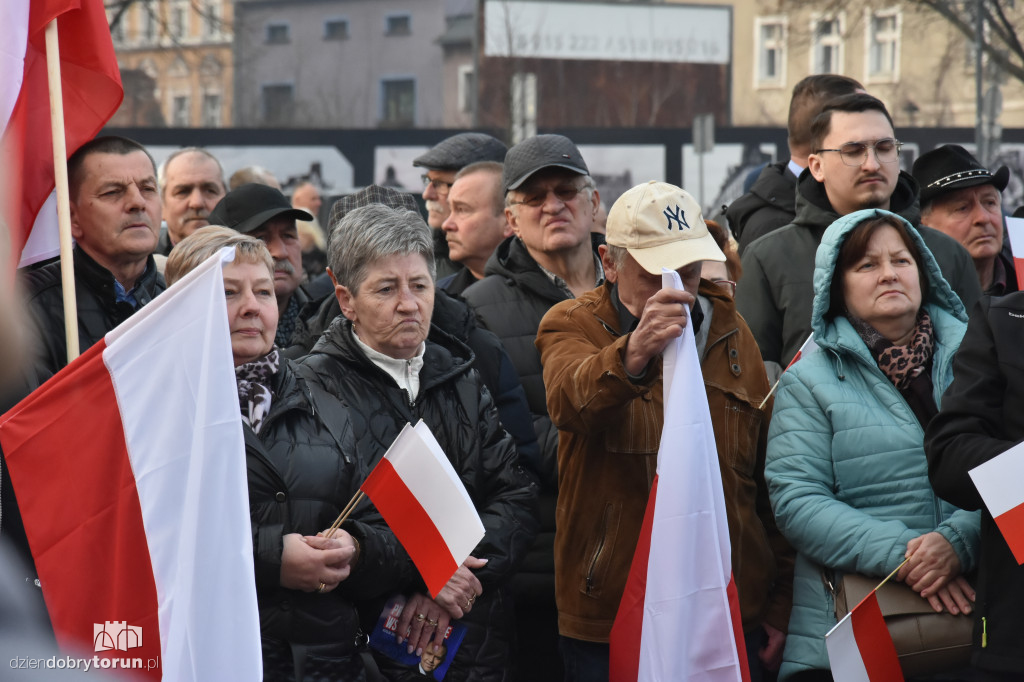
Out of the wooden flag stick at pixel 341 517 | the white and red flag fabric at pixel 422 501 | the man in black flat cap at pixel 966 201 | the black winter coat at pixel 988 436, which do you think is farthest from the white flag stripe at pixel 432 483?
the man in black flat cap at pixel 966 201

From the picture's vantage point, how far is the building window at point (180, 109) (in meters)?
28.5

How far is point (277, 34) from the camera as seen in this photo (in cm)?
3130

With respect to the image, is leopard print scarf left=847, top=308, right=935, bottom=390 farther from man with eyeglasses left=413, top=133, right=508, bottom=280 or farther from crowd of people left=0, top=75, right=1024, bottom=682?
man with eyeglasses left=413, top=133, right=508, bottom=280

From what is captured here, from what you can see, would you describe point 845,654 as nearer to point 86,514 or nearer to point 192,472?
point 192,472

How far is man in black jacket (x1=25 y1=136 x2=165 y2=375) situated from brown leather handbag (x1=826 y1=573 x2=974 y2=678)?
8.10 feet

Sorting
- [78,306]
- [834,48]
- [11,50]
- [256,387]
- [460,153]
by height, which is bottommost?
[256,387]

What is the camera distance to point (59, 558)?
121 inches

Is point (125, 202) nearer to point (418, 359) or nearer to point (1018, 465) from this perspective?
point (418, 359)

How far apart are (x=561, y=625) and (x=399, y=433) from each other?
2.61 ft

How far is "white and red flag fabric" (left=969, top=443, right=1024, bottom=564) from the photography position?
3.24 meters

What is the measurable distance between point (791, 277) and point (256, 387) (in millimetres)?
2147

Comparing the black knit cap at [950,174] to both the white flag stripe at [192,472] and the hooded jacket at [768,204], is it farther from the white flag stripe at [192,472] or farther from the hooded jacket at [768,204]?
the white flag stripe at [192,472]

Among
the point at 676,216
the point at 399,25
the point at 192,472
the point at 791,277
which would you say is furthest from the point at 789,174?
the point at 399,25

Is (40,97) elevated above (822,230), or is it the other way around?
(40,97)
